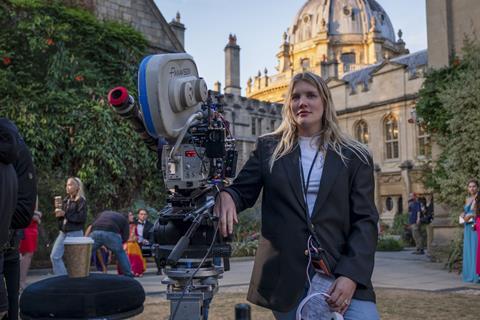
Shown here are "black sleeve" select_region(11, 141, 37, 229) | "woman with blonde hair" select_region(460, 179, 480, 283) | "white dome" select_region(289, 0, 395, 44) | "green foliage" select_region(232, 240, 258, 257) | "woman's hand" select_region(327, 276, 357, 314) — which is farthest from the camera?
"white dome" select_region(289, 0, 395, 44)

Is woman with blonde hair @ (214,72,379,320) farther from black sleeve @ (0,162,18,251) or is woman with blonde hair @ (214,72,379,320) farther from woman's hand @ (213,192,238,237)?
black sleeve @ (0,162,18,251)

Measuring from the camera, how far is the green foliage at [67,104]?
43.2 feet

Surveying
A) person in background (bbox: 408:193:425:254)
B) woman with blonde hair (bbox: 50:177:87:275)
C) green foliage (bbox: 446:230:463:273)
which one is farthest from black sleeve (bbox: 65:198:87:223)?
person in background (bbox: 408:193:425:254)

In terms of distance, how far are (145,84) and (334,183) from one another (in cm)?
104

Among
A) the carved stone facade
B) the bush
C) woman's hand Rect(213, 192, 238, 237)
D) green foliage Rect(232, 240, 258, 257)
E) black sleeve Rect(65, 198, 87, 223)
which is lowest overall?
the bush

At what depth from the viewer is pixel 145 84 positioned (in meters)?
2.64

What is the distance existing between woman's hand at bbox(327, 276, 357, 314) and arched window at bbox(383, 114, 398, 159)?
33258 millimetres

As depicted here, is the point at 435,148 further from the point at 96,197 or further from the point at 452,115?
the point at 96,197

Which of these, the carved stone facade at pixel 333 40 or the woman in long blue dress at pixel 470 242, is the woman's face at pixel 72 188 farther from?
the carved stone facade at pixel 333 40

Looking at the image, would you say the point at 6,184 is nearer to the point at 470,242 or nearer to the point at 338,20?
the point at 470,242

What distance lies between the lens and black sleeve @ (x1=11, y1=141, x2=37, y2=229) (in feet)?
10.5

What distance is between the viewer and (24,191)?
10.7ft

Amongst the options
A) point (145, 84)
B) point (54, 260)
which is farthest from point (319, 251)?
point (54, 260)

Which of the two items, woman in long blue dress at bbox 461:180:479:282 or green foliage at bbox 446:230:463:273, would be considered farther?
green foliage at bbox 446:230:463:273
